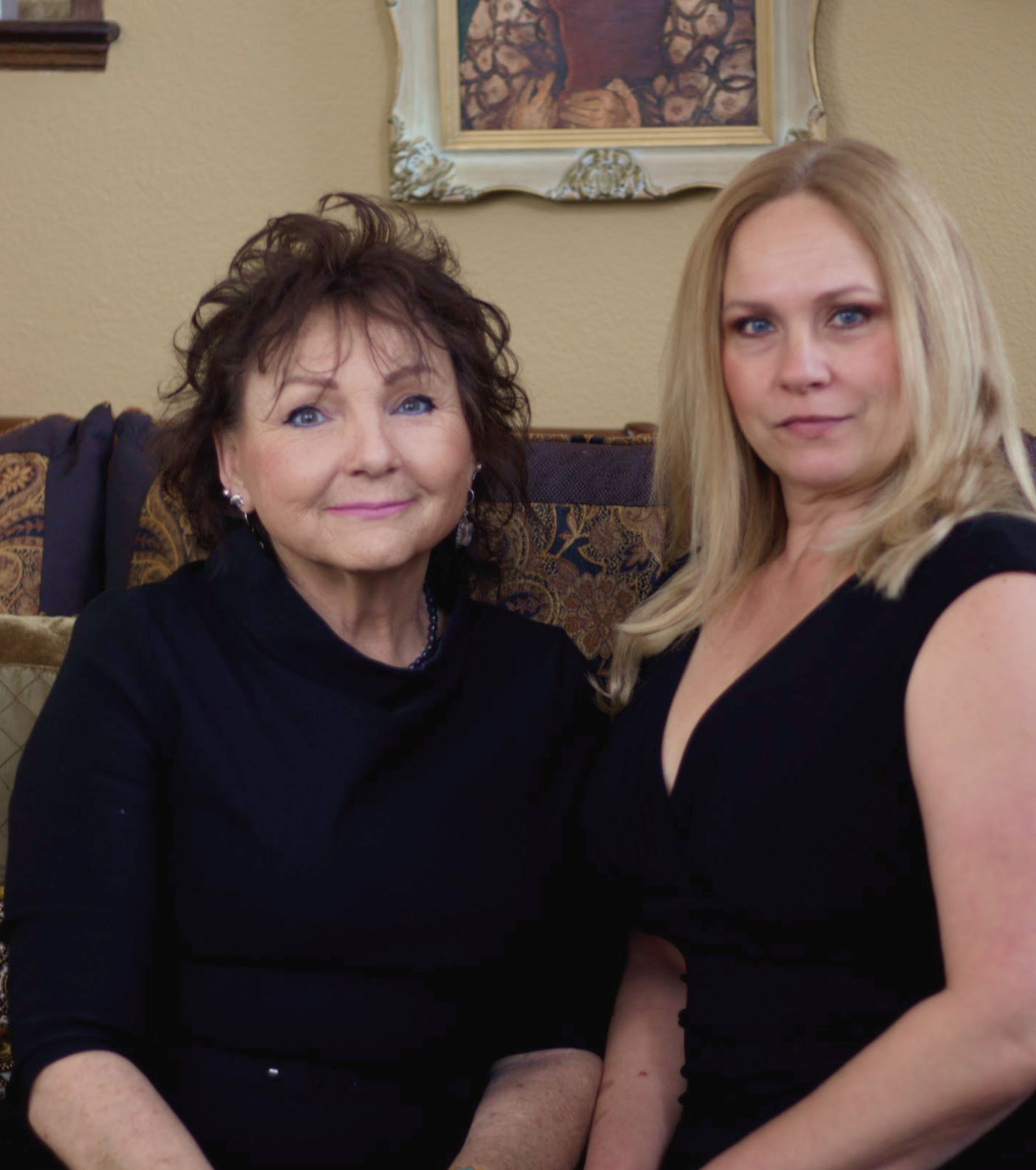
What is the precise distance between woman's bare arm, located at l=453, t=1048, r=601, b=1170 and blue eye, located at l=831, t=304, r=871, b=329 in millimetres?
781

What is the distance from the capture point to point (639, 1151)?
132 cm

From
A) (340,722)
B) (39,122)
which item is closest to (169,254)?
(39,122)

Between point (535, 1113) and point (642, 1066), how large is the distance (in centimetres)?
12

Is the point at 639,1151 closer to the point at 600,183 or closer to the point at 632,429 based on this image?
the point at 632,429

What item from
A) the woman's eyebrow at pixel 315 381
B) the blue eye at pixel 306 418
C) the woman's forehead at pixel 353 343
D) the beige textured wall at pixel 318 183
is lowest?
the blue eye at pixel 306 418

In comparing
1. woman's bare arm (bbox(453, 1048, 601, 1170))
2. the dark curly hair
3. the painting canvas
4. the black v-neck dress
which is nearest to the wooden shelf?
the painting canvas

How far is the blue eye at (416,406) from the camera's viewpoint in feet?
4.59

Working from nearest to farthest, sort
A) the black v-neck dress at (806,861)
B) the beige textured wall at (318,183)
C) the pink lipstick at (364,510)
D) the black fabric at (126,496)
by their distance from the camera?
1. the black v-neck dress at (806,861)
2. the pink lipstick at (364,510)
3. the black fabric at (126,496)
4. the beige textured wall at (318,183)

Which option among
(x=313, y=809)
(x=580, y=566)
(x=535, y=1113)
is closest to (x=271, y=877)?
(x=313, y=809)

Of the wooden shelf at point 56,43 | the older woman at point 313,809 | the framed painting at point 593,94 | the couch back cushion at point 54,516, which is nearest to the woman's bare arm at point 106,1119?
the older woman at point 313,809

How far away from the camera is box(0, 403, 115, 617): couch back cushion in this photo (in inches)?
72.0

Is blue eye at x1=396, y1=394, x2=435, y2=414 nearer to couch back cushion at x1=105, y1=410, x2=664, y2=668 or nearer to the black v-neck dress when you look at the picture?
couch back cushion at x1=105, y1=410, x2=664, y2=668

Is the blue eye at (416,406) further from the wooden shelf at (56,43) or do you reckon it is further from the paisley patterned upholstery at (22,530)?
the wooden shelf at (56,43)

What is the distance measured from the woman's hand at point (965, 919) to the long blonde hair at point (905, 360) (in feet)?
0.39
